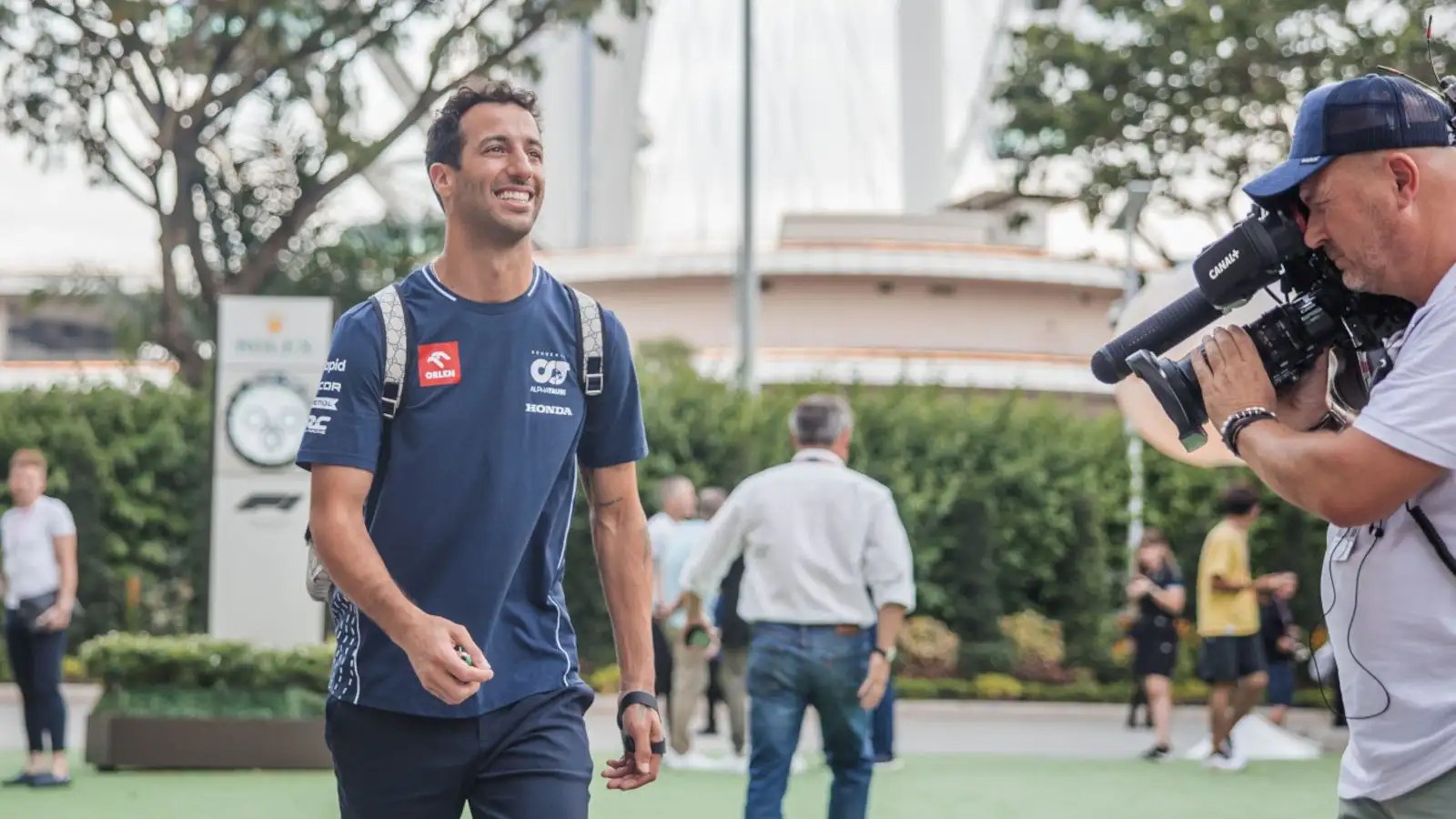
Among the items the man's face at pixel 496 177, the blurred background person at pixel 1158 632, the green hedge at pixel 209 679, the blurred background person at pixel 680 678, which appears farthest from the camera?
the blurred background person at pixel 1158 632

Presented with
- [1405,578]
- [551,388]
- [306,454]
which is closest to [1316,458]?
[1405,578]

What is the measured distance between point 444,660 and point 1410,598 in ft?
5.41

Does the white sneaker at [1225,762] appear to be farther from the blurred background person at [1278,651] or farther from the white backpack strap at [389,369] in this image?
the white backpack strap at [389,369]

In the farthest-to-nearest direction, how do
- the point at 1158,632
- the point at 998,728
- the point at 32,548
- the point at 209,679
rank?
the point at 998,728, the point at 1158,632, the point at 209,679, the point at 32,548

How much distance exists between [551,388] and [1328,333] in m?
1.55

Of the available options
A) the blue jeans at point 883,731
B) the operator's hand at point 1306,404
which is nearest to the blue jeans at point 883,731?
the blue jeans at point 883,731

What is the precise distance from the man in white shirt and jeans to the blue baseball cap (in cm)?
486

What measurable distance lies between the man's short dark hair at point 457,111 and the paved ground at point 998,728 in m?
11.8

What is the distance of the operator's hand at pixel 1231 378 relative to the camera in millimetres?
3242

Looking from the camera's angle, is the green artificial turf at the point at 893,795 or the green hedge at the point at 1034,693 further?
the green hedge at the point at 1034,693

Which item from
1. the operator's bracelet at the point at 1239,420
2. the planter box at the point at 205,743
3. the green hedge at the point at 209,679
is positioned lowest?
the planter box at the point at 205,743

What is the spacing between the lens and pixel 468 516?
153 inches

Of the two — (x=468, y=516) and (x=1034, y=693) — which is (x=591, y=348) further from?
(x=1034, y=693)

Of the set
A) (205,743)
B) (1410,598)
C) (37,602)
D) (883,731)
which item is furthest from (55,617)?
(1410,598)
